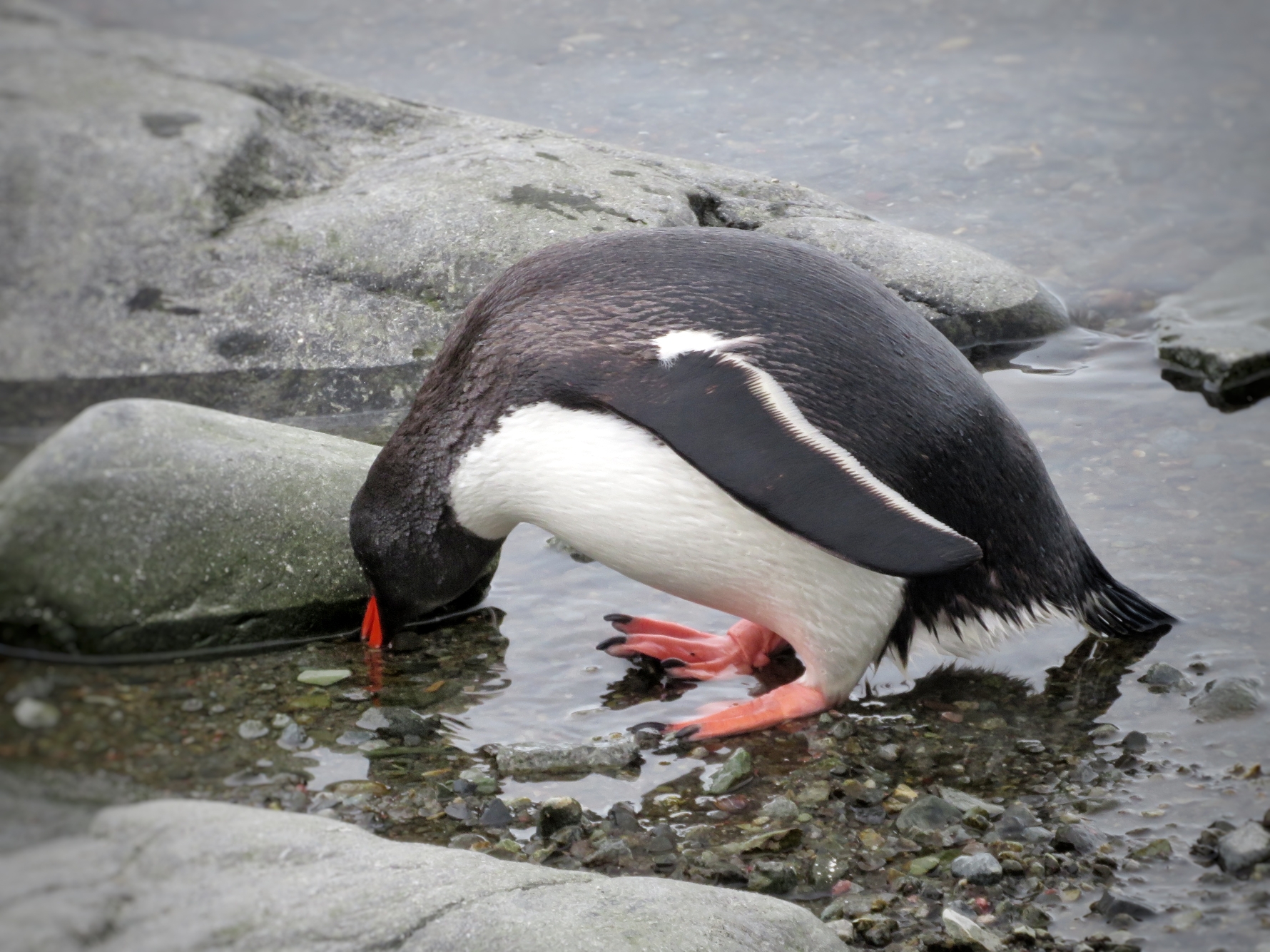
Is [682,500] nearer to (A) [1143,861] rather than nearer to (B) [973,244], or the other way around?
(A) [1143,861]

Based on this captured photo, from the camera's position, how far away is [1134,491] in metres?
3.61

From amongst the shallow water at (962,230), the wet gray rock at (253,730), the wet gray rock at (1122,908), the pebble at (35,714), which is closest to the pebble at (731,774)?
the shallow water at (962,230)

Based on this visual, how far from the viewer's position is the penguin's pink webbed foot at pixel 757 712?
263 cm

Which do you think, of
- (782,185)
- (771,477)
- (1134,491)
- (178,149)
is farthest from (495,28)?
(782,185)

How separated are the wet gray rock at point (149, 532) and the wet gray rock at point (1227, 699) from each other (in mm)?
1941

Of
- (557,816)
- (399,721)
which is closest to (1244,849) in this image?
(557,816)

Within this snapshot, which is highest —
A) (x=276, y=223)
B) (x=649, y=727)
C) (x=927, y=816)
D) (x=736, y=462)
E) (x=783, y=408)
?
(x=276, y=223)

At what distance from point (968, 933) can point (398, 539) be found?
1504mm

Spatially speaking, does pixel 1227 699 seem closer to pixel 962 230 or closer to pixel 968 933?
pixel 968 933

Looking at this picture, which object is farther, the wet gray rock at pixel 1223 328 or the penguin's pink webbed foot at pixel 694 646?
the wet gray rock at pixel 1223 328

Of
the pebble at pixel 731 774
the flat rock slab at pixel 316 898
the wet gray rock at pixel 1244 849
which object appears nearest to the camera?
the flat rock slab at pixel 316 898

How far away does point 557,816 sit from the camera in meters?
2.13

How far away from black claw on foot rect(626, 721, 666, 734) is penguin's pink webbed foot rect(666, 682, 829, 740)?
0.06 ft

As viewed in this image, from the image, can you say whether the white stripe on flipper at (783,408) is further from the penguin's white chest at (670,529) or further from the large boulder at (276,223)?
the large boulder at (276,223)
